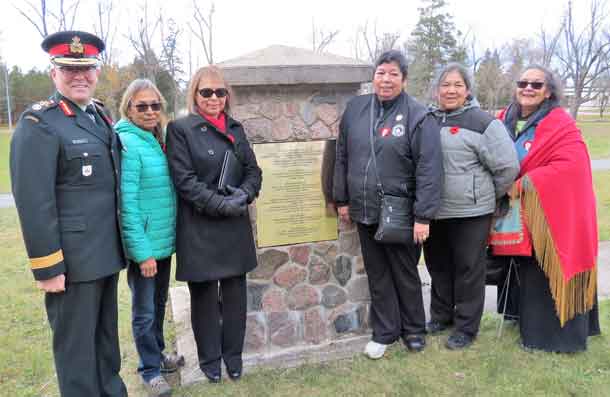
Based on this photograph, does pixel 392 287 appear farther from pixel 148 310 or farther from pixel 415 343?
pixel 148 310

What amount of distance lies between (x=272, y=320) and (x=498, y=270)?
1.85 metres

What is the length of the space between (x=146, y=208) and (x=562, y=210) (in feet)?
9.10

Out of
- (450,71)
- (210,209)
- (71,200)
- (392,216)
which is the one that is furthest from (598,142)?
(71,200)

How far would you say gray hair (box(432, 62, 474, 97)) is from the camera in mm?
3480

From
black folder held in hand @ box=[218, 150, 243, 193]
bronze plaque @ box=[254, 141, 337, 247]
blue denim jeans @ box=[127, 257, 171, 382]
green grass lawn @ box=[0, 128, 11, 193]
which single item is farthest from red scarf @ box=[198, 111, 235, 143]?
green grass lawn @ box=[0, 128, 11, 193]

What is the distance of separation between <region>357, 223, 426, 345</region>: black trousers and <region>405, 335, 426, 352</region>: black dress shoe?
35mm

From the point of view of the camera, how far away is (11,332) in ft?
14.2

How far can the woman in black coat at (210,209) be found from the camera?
3.03 metres

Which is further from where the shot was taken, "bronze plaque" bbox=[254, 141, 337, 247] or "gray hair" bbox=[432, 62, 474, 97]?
"bronze plaque" bbox=[254, 141, 337, 247]

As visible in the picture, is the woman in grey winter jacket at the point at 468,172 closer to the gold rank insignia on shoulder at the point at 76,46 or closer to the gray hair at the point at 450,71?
the gray hair at the point at 450,71

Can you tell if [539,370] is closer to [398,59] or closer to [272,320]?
[272,320]

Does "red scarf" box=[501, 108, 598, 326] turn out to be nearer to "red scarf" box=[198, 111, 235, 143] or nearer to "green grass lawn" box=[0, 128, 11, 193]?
"red scarf" box=[198, 111, 235, 143]

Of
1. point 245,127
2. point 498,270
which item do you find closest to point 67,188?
point 245,127

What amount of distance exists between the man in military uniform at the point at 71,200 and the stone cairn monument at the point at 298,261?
0.92 metres
